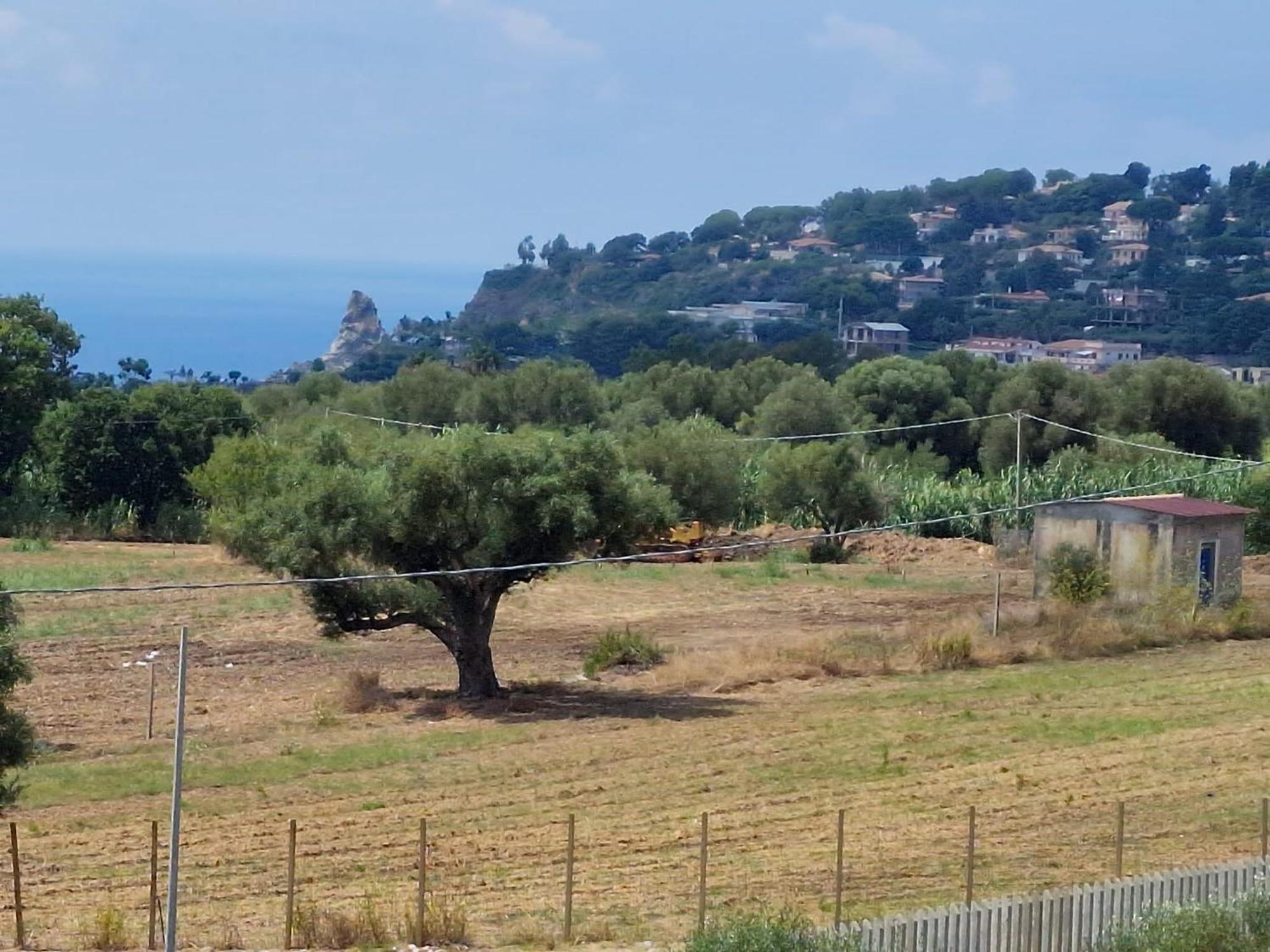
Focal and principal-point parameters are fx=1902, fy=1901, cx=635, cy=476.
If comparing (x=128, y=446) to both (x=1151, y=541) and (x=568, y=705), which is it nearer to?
(x=568, y=705)

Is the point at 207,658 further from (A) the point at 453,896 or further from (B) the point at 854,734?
(A) the point at 453,896

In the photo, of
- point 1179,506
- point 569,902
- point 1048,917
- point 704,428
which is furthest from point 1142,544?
point 1048,917

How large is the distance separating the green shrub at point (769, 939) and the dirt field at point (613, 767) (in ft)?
10.2

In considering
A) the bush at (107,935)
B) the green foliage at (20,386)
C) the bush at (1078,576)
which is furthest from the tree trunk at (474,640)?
the green foliage at (20,386)

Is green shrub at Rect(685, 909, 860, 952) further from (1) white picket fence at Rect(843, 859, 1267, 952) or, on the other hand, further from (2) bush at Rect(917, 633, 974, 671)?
(2) bush at Rect(917, 633, 974, 671)

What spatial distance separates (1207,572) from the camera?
42.1m

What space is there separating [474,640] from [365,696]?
2024 millimetres

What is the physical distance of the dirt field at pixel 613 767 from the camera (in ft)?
63.3

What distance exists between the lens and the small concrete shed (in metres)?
40.9

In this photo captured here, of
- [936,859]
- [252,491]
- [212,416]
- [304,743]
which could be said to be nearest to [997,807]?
[936,859]

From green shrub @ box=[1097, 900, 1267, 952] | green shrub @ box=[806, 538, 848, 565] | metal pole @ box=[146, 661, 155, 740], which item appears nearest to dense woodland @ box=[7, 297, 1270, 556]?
green shrub @ box=[806, 538, 848, 565]

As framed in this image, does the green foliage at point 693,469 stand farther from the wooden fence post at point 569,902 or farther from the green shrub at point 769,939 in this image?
the green shrub at point 769,939

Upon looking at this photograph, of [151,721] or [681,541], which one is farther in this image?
[681,541]

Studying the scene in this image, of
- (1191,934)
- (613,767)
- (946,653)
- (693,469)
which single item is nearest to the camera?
(1191,934)
